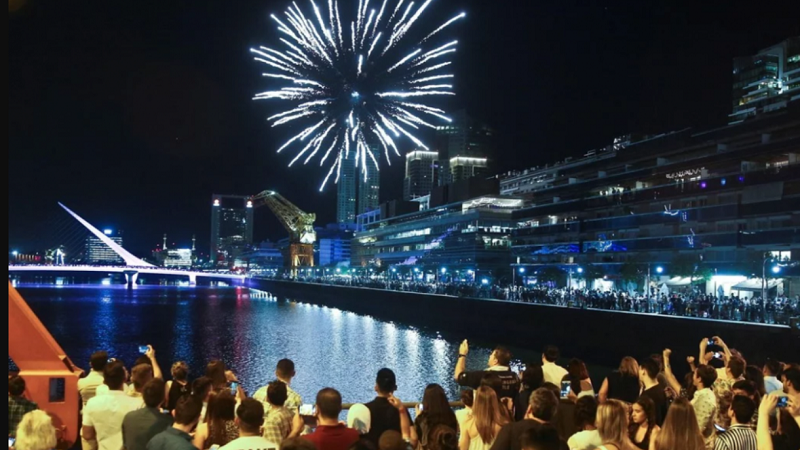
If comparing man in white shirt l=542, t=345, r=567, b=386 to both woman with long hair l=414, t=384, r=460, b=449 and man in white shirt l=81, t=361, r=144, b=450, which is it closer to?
woman with long hair l=414, t=384, r=460, b=449

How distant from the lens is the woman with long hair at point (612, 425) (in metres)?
5.36

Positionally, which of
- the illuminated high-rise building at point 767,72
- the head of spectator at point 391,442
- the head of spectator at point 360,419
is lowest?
the head of spectator at point 360,419

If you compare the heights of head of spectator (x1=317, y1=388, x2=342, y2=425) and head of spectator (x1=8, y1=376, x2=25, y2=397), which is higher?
head of spectator (x1=317, y1=388, x2=342, y2=425)

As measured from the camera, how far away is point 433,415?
611 cm

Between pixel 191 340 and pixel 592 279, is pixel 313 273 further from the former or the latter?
pixel 191 340

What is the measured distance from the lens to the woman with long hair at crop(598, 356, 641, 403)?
820 centimetres

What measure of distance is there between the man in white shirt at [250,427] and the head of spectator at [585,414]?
2.79m

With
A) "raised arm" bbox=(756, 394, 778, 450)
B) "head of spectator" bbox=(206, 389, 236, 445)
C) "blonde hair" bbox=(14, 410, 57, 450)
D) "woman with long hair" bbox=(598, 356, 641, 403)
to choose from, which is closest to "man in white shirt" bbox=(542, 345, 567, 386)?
"woman with long hair" bbox=(598, 356, 641, 403)

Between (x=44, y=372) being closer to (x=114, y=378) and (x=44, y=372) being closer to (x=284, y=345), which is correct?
(x=114, y=378)

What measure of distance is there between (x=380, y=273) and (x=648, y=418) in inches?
5452

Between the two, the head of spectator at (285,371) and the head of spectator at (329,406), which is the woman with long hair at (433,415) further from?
the head of spectator at (285,371)

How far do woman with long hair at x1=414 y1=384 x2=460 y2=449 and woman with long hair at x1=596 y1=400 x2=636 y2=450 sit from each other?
1.27 meters

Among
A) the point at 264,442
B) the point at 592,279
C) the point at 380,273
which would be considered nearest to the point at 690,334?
the point at 264,442

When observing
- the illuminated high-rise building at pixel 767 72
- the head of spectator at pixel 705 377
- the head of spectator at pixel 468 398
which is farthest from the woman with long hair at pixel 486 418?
the illuminated high-rise building at pixel 767 72
